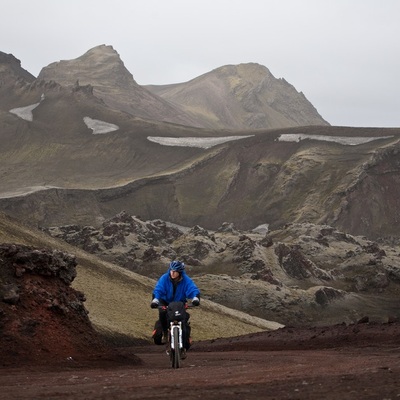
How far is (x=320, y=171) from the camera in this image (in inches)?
6786

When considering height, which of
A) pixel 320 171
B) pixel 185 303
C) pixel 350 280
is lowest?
pixel 350 280

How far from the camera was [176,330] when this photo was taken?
59.9 feet

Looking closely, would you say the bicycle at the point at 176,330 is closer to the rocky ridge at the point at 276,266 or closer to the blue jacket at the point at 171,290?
the blue jacket at the point at 171,290

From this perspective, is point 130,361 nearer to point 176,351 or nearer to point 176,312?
point 176,351

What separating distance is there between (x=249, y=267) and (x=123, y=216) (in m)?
30.8

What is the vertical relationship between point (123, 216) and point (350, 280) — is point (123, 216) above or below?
above

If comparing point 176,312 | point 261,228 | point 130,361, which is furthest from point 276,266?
point 176,312

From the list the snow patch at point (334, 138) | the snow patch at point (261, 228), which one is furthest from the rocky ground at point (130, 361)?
the snow patch at point (334, 138)

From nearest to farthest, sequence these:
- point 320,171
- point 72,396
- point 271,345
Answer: point 72,396
point 271,345
point 320,171

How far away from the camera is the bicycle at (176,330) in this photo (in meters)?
18.3

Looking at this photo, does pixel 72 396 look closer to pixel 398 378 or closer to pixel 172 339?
pixel 398 378

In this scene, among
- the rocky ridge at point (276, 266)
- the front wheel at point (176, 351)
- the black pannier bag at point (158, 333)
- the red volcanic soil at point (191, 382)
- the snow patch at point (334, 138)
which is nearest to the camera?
the red volcanic soil at point (191, 382)

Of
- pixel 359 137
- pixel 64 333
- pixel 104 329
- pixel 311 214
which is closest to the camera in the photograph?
pixel 64 333

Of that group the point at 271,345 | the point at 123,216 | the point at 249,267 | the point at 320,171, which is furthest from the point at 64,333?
the point at 320,171
